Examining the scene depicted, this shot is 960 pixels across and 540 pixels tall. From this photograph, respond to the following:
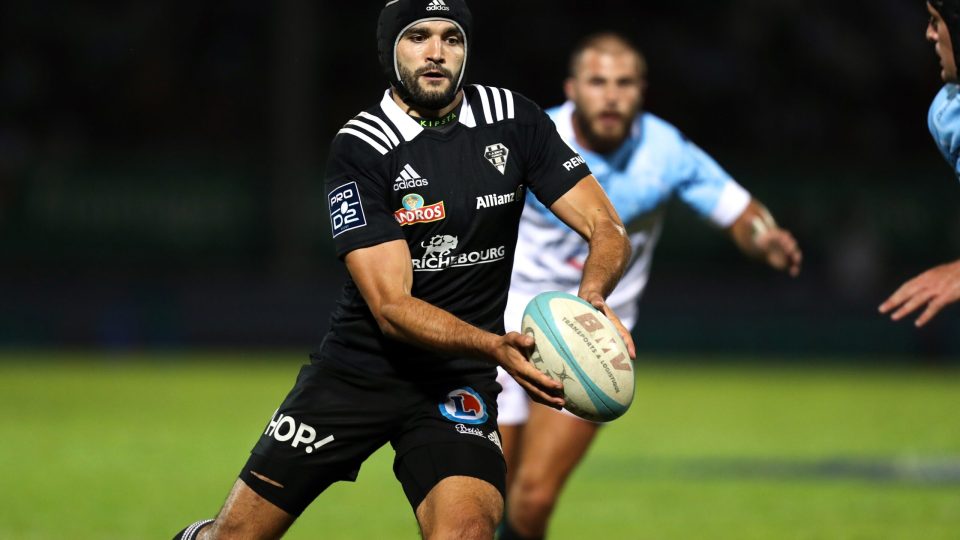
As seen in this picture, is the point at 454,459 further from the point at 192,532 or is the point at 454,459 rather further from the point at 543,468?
the point at 543,468

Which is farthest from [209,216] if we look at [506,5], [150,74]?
[506,5]

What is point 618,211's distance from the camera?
784 cm

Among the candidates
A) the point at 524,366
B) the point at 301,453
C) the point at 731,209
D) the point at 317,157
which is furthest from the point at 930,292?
the point at 317,157

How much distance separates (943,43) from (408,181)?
193 cm

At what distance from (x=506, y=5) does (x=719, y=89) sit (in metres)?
3.89

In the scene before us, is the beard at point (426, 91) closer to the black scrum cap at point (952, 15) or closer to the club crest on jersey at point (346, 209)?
the club crest on jersey at point (346, 209)

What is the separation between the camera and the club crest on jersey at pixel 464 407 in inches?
225

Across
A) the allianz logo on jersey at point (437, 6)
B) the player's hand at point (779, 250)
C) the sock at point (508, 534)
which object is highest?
the allianz logo on jersey at point (437, 6)

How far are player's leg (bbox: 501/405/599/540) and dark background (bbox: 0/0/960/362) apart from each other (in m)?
13.9

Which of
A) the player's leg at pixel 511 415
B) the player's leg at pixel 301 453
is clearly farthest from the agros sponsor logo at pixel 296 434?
the player's leg at pixel 511 415

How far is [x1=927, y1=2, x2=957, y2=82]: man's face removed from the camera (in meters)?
5.37

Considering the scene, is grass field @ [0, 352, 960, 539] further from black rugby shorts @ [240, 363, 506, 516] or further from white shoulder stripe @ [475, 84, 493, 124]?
white shoulder stripe @ [475, 84, 493, 124]

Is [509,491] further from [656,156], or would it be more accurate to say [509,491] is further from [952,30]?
[952,30]

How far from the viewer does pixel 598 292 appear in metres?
5.40
